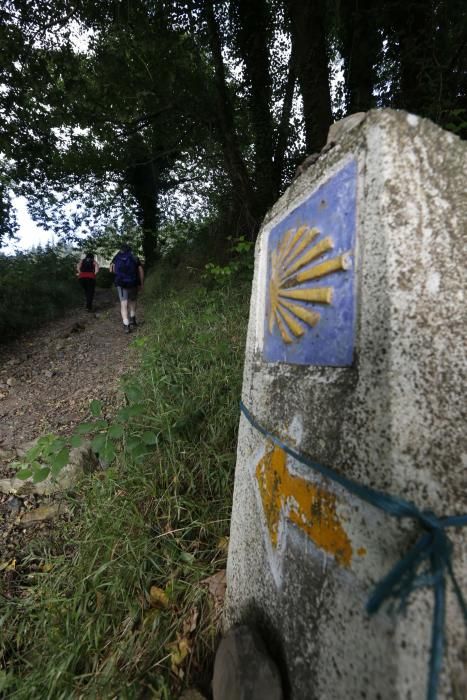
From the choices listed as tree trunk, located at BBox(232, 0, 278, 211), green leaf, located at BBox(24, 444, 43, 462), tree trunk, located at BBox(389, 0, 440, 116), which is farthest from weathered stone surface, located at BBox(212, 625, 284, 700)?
tree trunk, located at BBox(232, 0, 278, 211)

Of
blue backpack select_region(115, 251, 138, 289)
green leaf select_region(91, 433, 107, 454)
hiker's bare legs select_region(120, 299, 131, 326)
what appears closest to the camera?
green leaf select_region(91, 433, 107, 454)

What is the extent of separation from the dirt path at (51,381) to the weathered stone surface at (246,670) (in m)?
1.73

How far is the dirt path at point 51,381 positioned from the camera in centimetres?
278

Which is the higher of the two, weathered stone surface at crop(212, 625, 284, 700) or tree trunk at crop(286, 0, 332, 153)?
tree trunk at crop(286, 0, 332, 153)

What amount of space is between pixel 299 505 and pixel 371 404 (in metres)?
0.31

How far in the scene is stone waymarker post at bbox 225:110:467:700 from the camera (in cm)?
51

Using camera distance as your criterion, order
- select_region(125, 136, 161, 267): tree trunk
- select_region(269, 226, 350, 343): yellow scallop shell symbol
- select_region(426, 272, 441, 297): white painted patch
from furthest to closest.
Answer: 1. select_region(125, 136, 161, 267): tree trunk
2. select_region(269, 226, 350, 343): yellow scallop shell symbol
3. select_region(426, 272, 441, 297): white painted patch

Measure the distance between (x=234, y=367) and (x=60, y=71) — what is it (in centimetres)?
442

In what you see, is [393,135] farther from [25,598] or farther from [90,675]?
[25,598]

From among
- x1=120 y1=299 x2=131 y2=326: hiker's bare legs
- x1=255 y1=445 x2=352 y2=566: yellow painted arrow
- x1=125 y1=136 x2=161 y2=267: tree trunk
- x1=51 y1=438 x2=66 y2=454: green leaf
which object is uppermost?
x1=125 y1=136 x2=161 y2=267: tree trunk

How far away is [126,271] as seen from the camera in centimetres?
529

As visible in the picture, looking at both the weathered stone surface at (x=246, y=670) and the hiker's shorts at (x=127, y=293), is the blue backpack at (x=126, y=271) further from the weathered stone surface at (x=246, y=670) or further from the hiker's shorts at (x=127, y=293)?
the weathered stone surface at (x=246, y=670)

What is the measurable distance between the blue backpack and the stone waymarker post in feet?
16.1

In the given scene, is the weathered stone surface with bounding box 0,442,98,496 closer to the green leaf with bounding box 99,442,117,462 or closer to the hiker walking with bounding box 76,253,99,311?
the green leaf with bounding box 99,442,117,462
